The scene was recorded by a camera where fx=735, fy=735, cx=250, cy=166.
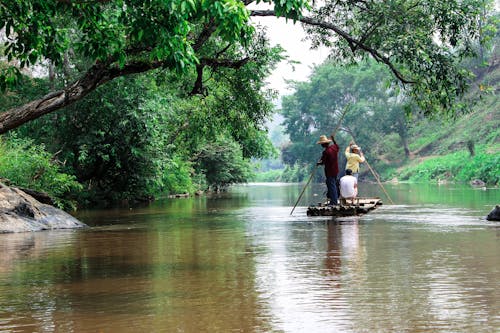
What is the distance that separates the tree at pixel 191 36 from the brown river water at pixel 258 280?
292cm

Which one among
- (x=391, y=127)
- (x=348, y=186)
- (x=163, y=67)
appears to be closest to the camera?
(x=163, y=67)

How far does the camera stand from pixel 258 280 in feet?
29.9

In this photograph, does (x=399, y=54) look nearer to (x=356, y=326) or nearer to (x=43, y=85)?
(x=356, y=326)

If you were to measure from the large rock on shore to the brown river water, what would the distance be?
3.67 ft

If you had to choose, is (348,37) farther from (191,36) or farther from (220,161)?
(220,161)

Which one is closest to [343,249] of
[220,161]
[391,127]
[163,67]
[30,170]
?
[163,67]

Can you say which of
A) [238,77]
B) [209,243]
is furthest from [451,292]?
[238,77]

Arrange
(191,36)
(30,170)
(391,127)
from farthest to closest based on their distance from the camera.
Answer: (391,127) → (30,170) → (191,36)

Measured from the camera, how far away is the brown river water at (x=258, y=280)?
22.1 ft

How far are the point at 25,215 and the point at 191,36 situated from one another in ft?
19.9

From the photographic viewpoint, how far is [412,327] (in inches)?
248

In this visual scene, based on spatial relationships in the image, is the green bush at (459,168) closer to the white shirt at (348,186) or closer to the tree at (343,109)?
the tree at (343,109)

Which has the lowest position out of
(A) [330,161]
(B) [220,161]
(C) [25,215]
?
(C) [25,215]

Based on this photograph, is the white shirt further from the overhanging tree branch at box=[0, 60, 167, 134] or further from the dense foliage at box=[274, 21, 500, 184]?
the dense foliage at box=[274, 21, 500, 184]
